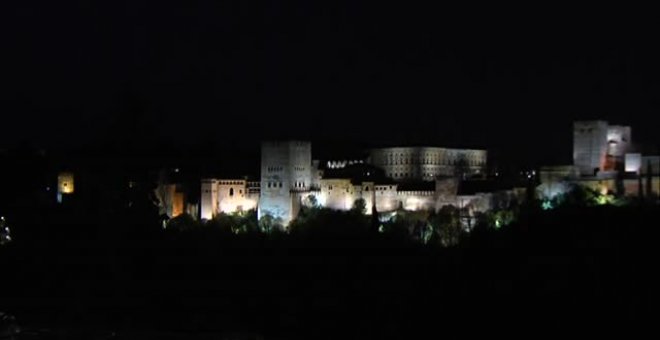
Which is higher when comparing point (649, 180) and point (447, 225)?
point (649, 180)

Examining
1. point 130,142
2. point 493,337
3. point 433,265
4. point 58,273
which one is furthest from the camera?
point 130,142

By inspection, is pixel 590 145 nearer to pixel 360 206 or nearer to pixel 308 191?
pixel 360 206

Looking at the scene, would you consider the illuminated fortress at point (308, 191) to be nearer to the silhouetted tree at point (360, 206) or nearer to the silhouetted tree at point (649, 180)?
the silhouetted tree at point (360, 206)

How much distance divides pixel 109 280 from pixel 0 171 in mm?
12043

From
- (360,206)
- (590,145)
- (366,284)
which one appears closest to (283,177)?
(360,206)

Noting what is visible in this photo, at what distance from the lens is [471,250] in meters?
22.5

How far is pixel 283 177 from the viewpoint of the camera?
126ft

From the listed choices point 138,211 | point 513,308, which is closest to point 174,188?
point 138,211

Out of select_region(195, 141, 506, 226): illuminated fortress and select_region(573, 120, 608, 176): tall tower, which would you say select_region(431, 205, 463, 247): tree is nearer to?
select_region(195, 141, 506, 226): illuminated fortress

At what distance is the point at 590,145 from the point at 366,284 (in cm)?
2087

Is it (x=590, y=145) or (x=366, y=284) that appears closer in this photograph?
(x=366, y=284)

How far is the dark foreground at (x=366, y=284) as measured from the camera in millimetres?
16781

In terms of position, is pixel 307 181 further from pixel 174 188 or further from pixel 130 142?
pixel 130 142

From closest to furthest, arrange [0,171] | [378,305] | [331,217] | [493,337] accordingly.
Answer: [493,337]
[378,305]
[0,171]
[331,217]
